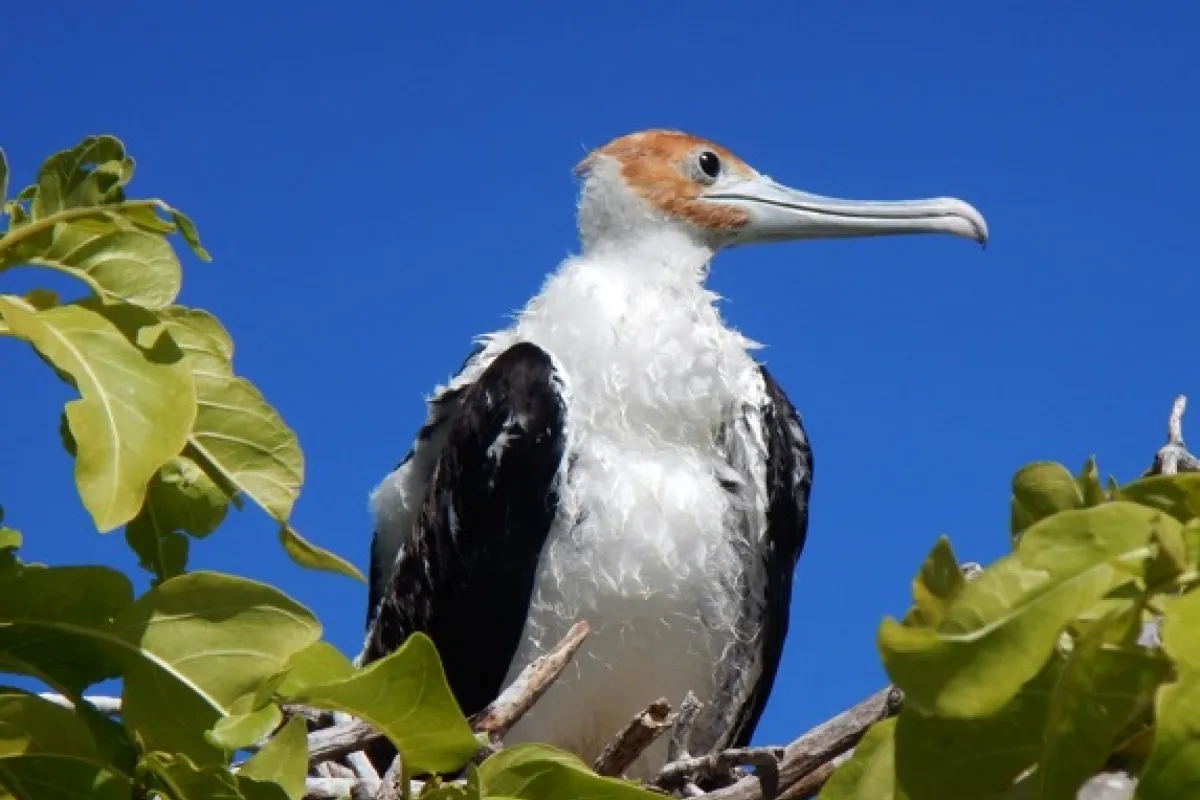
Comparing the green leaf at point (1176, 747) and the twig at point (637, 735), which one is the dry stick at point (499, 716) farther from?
the green leaf at point (1176, 747)

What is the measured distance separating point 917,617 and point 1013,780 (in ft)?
0.36

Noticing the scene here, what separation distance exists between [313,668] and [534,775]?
0.18 m

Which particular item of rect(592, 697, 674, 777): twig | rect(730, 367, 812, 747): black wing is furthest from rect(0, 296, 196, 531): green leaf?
rect(730, 367, 812, 747): black wing

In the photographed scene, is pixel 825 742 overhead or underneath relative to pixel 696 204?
underneath

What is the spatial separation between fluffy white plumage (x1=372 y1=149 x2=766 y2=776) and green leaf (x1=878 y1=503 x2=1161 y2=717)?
2643 mm

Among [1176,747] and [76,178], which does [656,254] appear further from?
[1176,747]

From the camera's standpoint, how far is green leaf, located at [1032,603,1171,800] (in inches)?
30.4

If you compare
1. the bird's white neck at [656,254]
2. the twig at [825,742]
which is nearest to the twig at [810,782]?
the twig at [825,742]

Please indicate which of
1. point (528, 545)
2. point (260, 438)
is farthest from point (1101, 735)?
point (528, 545)

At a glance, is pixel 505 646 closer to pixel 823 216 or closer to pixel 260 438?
pixel 823 216

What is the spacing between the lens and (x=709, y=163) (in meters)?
4.20

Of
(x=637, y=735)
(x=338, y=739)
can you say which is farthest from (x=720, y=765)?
(x=338, y=739)

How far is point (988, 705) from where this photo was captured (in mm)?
708

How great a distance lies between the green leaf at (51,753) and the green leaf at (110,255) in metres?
0.33
